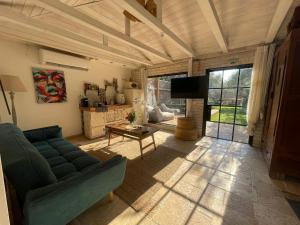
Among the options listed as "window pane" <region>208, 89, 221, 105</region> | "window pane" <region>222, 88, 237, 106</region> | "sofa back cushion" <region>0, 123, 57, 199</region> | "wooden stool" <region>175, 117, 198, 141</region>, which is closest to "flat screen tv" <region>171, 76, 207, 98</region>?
"window pane" <region>208, 89, 221, 105</region>

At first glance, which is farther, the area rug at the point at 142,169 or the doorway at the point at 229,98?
the doorway at the point at 229,98

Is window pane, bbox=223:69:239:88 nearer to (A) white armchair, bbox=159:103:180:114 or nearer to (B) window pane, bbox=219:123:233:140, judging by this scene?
(B) window pane, bbox=219:123:233:140

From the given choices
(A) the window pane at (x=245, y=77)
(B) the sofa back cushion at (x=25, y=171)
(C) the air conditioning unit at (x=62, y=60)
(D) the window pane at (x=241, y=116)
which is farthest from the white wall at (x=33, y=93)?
(D) the window pane at (x=241, y=116)

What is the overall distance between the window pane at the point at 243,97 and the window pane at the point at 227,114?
0.23 meters

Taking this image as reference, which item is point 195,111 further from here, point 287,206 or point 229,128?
point 287,206

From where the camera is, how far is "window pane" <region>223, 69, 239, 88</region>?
3.41m

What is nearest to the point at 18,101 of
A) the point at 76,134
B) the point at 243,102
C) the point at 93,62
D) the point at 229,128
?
the point at 76,134

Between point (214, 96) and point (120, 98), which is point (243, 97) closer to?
point (214, 96)

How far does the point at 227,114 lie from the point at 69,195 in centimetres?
384

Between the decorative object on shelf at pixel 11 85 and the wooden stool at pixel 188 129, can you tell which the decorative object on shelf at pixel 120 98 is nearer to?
the wooden stool at pixel 188 129

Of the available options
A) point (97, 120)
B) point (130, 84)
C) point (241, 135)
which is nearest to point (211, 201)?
point (241, 135)

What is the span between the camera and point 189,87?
368 centimetres

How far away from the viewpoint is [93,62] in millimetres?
4203

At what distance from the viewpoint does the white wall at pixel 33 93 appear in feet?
9.37
